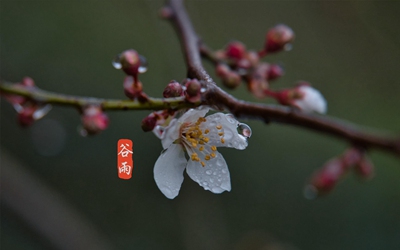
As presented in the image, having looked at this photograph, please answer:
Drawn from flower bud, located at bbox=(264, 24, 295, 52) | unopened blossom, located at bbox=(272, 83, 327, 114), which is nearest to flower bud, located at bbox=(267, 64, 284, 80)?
flower bud, located at bbox=(264, 24, 295, 52)

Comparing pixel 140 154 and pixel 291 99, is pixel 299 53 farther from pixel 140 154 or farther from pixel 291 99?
pixel 291 99

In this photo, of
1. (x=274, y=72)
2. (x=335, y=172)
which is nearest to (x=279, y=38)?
(x=274, y=72)

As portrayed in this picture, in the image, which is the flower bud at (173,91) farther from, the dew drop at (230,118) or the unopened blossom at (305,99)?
the unopened blossom at (305,99)

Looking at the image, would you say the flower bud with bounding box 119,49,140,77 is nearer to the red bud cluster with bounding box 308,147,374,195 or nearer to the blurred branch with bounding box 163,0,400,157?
the blurred branch with bounding box 163,0,400,157

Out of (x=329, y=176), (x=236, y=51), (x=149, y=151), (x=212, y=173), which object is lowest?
(x=329, y=176)

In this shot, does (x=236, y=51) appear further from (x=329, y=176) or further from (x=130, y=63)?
(x=329, y=176)

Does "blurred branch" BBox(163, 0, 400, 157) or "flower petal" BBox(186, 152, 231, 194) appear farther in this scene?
"flower petal" BBox(186, 152, 231, 194)

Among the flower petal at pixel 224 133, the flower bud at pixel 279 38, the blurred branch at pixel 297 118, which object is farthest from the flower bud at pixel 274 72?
the blurred branch at pixel 297 118
